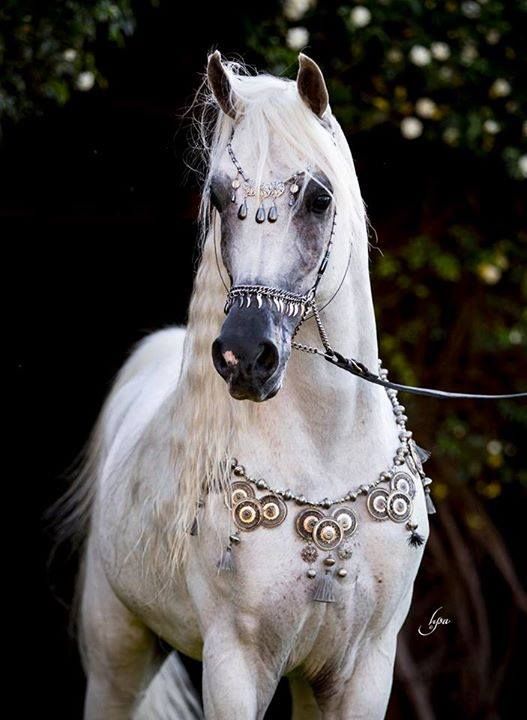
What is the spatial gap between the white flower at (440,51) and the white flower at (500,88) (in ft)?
0.77

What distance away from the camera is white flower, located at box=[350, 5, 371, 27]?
16.6 ft

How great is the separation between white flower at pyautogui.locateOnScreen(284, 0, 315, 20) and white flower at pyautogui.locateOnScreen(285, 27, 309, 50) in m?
0.06

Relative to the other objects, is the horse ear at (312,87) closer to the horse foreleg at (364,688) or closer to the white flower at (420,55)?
the horse foreleg at (364,688)

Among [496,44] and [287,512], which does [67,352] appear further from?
[287,512]

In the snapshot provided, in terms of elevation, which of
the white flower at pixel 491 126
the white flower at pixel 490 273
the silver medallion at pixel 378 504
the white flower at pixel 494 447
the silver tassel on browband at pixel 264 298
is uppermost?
the white flower at pixel 491 126

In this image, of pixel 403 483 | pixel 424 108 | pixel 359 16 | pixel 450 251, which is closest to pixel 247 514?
pixel 403 483

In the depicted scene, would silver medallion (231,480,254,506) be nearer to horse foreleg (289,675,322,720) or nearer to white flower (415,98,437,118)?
horse foreleg (289,675,322,720)

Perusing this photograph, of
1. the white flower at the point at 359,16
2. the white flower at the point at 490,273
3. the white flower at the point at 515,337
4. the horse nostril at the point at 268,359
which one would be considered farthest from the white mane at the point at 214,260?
the white flower at the point at 515,337

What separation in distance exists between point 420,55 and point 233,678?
321 centimetres

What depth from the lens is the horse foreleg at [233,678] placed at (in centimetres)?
276

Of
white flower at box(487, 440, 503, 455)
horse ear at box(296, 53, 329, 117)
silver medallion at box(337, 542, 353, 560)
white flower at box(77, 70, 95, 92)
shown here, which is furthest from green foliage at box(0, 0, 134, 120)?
white flower at box(487, 440, 503, 455)

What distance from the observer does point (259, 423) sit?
283cm

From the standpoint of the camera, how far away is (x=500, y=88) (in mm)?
5281

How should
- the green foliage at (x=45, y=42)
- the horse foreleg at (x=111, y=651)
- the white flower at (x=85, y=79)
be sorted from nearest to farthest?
the horse foreleg at (x=111, y=651) → the green foliage at (x=45, y=42) → the white flower at (x=85, y=79)
